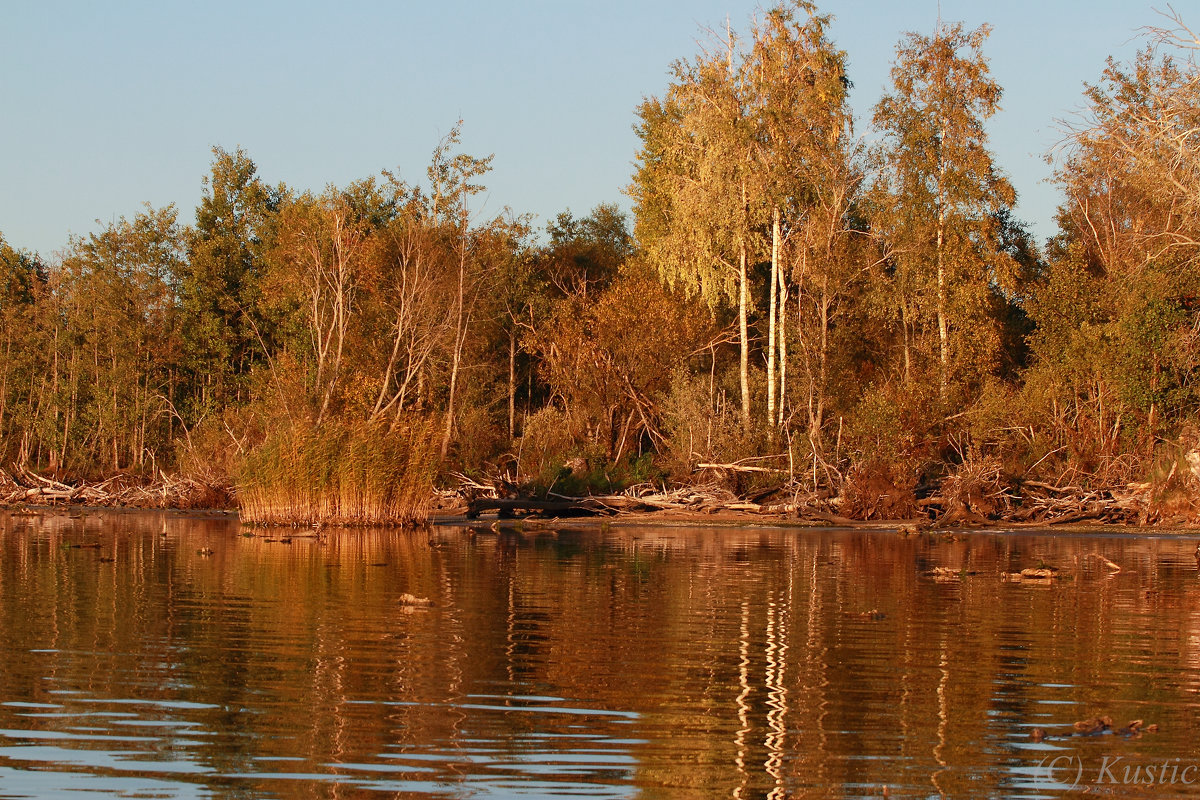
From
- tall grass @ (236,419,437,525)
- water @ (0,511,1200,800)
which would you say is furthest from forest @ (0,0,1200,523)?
water @ (0,511,1200,800)

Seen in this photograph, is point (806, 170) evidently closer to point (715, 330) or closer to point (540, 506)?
point (715, 330)

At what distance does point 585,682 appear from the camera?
1180 centimetres

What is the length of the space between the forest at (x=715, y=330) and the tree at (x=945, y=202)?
0.38 feet

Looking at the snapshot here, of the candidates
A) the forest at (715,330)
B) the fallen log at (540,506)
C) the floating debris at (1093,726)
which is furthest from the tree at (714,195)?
the floating debris at (1093,726)

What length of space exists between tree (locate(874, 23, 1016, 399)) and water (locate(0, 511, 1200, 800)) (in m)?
24.1

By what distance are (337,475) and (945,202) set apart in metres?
24.9

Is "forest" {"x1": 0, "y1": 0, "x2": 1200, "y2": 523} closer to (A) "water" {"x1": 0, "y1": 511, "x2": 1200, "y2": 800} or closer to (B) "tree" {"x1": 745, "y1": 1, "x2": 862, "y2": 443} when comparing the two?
(B) "tree" {"x1": 745, "y1": 1, "x2": 862, "y2": 443}

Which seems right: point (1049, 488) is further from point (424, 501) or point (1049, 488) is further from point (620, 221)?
point (620, 221)

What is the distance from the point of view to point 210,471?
147 ft

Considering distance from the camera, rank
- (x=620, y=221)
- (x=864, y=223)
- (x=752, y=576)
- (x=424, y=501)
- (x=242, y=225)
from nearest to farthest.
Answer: (x=752, y=576) → (x=424, y=501) → (x=864, y=223) → (x=242, y=225) → (x=620, y=221)

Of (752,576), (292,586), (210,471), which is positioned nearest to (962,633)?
(752,576)

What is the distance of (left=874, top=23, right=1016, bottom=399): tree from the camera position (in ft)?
149

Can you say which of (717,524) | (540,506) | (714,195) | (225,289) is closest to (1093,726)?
(717,524)

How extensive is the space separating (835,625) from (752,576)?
6.64 m
